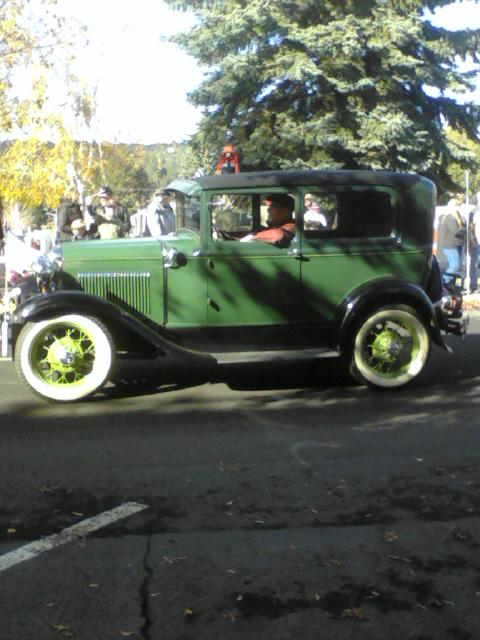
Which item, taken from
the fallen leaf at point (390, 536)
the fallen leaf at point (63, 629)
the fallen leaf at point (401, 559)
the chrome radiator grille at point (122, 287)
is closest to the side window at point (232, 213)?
the chrome radiator grille at point (122, 287)

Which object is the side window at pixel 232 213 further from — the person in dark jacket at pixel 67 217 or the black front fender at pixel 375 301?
the person in dark jacket at pixel 67 217

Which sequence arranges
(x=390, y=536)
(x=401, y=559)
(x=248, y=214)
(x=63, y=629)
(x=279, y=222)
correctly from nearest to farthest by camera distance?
(x=63, y=629)
(x=401, y=559)
(x=390, y=536)
(x=279, y=222)
(x=248, y=214)

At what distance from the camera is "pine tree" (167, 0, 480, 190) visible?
22516 millimetres

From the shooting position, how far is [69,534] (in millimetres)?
4926

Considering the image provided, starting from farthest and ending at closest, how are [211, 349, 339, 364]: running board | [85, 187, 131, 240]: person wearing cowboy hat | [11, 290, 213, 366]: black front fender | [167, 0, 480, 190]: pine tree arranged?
[167, 0, 480, 190]: pine tree → [85, 187, 131, 240]: person wearing cowboy hat → [211, 349, 339, 364]: running board → [11, 290, 213, 366]: black front fender

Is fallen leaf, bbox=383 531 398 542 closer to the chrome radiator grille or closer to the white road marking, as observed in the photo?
the white road marking

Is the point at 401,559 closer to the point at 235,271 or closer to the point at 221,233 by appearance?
the point at 235,271

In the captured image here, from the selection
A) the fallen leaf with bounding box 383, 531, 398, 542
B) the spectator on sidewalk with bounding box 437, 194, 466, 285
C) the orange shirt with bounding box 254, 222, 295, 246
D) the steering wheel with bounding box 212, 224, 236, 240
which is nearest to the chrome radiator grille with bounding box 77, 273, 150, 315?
the steering wheel with bounding box 212, 224, 236, 240

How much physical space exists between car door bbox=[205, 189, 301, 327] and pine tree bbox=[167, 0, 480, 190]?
14203 millimetres

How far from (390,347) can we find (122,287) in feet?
7.85

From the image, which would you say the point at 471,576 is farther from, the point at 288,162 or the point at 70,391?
the point at 288,162

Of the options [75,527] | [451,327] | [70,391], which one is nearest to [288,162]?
[451,327]

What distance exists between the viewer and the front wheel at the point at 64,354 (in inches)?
320

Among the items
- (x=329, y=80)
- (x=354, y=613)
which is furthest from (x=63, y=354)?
(x=329, y=80)
